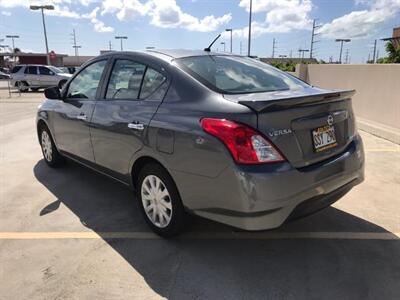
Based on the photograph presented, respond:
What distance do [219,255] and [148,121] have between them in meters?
1.31

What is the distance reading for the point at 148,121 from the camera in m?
3.45

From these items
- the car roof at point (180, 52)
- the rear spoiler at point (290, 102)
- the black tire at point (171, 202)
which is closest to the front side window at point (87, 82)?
the car roof at point (180, 52)

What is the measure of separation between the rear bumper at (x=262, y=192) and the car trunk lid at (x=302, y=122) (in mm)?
103

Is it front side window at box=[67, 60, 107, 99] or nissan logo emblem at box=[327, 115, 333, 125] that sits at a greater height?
front side window at box=[67, 60, 107, 99]

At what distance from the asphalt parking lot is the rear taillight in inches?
37.1

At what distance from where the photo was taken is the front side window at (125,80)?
3.79 meters

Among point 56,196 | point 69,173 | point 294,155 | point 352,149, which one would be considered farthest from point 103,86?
point 352,149

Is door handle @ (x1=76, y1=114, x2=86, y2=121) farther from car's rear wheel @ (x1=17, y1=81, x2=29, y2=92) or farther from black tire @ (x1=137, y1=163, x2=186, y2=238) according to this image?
car's rear wheel @ (x1=17, y1=81, x2=29, y2=92)

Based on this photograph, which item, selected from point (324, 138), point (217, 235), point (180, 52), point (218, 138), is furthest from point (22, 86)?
point (324, 138)

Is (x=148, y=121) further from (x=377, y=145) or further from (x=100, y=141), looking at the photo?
(x=377, y=145)

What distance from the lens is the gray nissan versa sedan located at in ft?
9.12

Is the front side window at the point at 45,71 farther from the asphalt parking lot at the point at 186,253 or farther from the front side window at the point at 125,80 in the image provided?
the front side window at the point at 125,80

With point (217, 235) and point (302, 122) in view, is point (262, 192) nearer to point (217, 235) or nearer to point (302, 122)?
point (302, 122)

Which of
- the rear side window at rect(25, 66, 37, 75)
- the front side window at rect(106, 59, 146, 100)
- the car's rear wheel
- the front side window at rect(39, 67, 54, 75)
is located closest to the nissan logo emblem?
the front side window at rect(106, 59, 146, 100)
